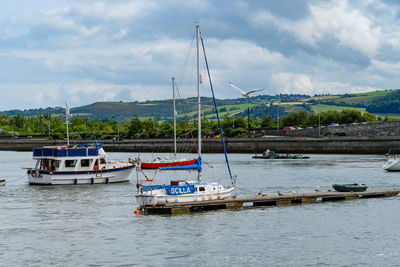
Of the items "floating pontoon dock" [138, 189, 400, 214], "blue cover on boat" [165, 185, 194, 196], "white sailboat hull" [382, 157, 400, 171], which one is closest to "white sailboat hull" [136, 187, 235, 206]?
"blue cover on boat" [165, 185, 194, 196]

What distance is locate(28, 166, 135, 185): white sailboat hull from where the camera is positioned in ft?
257

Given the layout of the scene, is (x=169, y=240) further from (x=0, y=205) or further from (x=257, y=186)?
(x=257, y=186)

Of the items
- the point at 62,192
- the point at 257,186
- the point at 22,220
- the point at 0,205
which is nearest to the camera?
the point at 22,220

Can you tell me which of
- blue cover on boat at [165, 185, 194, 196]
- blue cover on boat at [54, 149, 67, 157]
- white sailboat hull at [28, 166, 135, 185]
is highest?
blue cover on boat at [54, 149, 67, 157]

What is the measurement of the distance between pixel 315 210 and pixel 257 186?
831 inches

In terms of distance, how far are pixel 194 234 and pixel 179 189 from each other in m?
8.62

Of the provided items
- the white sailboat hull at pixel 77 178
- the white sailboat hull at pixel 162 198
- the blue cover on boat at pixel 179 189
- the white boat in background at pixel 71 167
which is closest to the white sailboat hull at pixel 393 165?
the white sailboat hull at pixel 77 178

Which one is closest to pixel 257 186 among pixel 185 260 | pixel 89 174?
pixel 89 174

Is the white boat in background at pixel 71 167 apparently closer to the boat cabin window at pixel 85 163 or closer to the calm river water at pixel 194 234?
the boat cabin window at pixel 85 163

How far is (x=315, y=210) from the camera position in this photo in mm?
55812

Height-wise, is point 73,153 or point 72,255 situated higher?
point 73,153

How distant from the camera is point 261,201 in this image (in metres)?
57.6

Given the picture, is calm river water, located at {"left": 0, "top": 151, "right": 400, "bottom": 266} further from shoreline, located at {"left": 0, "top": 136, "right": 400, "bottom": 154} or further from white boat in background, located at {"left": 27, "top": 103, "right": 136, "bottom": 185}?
shoreline, located at {"left": 0, "top": 136, "right": 400, "bottom": 154}

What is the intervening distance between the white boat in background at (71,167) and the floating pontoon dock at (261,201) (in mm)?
25809
